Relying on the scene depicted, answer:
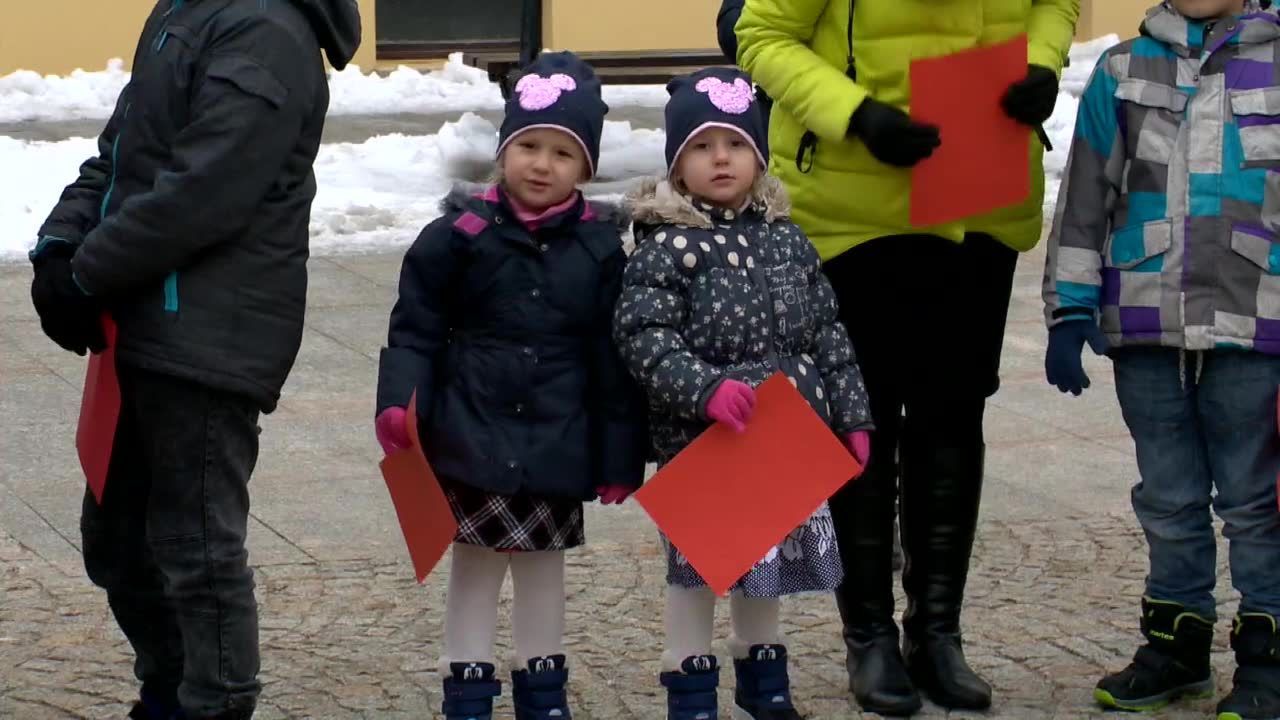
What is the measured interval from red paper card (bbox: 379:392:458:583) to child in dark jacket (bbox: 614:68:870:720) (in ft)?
1.46

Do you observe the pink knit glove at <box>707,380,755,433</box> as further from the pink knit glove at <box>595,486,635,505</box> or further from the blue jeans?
the blue jeans

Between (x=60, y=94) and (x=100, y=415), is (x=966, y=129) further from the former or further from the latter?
(x=60, y=94)

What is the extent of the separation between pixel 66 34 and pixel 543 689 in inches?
515

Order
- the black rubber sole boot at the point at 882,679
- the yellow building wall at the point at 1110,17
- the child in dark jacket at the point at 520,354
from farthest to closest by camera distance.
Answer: the yellow building wall at the point at 1110,17 → the black rubber sole boot at the point at 882,679 → the child in dark jacket at the point at 520,354

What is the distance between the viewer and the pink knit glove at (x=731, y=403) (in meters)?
4.02

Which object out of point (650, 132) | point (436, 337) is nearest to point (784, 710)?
point (436, 337)

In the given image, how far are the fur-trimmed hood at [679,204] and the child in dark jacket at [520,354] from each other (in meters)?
0.09

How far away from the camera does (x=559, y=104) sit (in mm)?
4164

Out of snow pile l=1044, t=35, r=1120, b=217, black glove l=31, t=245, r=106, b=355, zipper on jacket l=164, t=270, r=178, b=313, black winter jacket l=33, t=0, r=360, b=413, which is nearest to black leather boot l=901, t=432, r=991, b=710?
black winter jacket l=33, t=0, r=360, b=413

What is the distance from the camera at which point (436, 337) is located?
13.7ft

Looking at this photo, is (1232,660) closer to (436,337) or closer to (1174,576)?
(1174,576)

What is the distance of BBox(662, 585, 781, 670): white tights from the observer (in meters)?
4.32

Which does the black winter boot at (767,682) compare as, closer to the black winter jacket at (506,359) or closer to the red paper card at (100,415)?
the black winter jacket at (506,359)

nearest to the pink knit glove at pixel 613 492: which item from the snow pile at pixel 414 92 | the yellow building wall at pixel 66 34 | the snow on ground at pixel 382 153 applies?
the snow on ground at pixel 382 153
